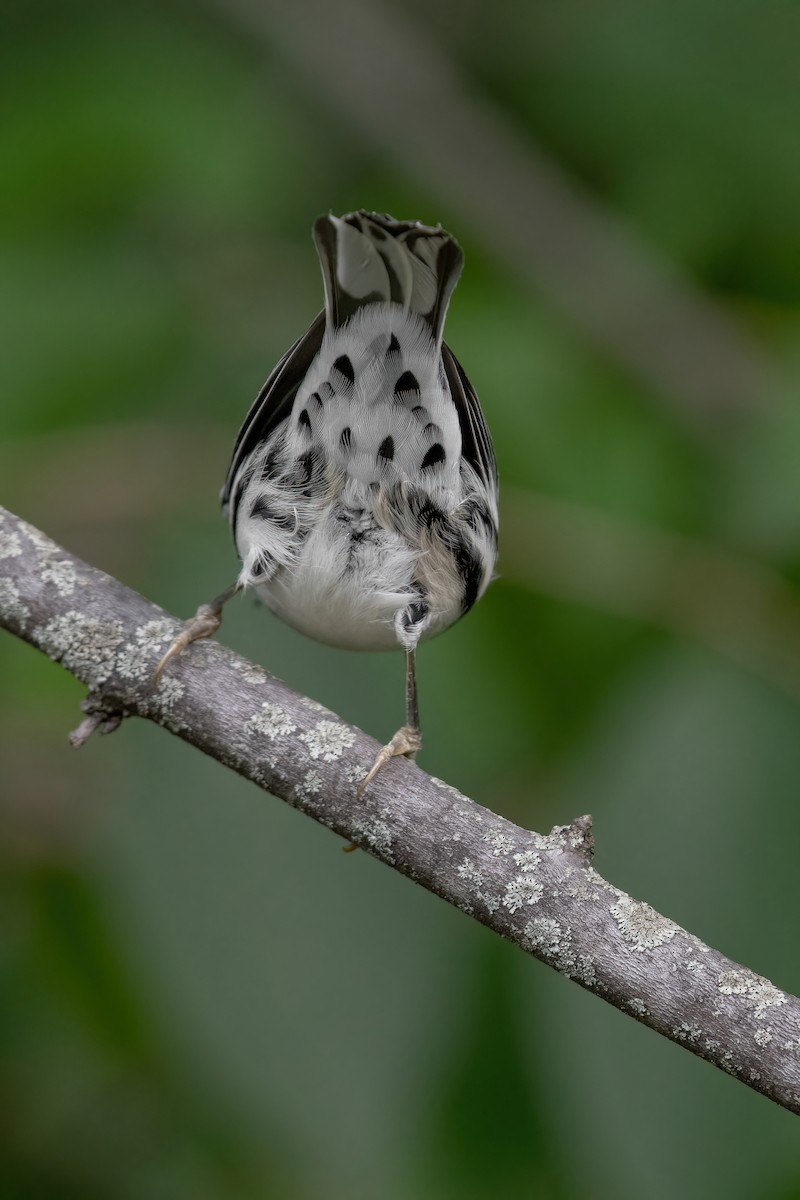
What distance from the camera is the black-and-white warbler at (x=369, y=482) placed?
2451 mm

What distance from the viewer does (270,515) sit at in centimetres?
272

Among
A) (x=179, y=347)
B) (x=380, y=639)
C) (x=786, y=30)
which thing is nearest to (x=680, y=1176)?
(x=380, y=639)

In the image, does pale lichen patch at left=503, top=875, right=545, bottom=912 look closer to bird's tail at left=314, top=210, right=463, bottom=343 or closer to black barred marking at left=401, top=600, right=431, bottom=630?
black barred marking at left=401, top=600, right=431, bottom=630

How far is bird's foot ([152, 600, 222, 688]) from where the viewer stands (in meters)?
2.19

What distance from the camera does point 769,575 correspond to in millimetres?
2762

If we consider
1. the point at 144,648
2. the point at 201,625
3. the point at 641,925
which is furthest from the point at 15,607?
the point at 641,925

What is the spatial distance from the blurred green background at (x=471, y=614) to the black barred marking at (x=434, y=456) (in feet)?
1.21

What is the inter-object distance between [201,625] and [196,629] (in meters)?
0.02

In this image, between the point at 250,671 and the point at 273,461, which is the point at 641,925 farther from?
the point at 273,461

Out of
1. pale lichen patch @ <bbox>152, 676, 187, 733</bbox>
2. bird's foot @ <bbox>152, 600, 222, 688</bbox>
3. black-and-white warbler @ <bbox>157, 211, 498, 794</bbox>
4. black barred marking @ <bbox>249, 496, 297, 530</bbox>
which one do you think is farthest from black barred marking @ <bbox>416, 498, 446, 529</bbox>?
pale lichen patch @ <bbox>152, 676, 187, 733</bbox>

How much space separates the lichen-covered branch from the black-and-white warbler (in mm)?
222

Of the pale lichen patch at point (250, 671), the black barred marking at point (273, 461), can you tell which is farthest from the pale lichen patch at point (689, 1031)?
the black barred marking at point (273, 461)

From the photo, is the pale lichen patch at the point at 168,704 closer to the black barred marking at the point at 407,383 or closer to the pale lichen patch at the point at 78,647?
the pale lichen patch at the point at 78,647

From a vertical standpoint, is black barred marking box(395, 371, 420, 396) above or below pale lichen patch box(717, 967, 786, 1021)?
Answer: above
